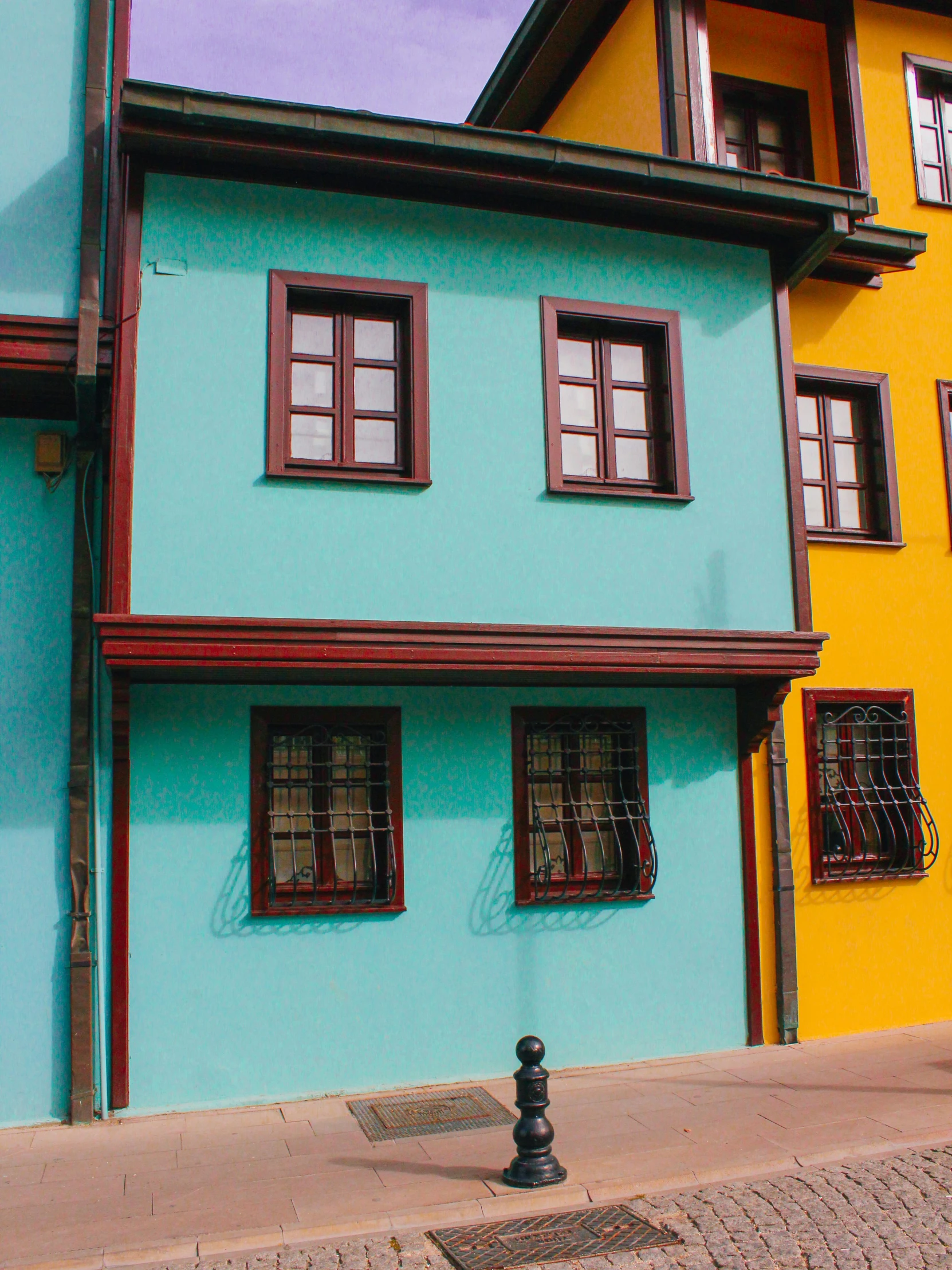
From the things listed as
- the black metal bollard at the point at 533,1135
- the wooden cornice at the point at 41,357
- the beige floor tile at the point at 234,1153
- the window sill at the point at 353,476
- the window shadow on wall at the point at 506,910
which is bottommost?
the beige floor tile at the point at 234,1153

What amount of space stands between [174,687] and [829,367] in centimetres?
608

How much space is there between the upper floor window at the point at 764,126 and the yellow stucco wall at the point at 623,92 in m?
0.62

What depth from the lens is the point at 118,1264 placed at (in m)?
4.66

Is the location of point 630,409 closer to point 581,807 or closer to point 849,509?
point 849,509

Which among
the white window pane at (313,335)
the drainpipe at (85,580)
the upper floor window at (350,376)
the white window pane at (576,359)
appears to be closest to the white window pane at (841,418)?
the white window pane at (576,359)

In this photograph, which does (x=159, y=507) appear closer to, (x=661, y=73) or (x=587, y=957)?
(x=587, y=957)

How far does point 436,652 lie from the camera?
6.98 m

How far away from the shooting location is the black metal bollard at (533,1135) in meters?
5.38

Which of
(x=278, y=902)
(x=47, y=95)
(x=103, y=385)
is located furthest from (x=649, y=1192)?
(x=47, y=95)

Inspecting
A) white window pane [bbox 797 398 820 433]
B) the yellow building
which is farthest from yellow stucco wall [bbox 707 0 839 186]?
white window pane [bbox 797 398 820 433]

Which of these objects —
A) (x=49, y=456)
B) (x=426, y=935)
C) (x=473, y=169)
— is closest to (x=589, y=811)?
(x=426, y=935)

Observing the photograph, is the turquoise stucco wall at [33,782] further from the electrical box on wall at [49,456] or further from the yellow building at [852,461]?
the yellow building at [852,461]

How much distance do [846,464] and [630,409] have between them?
2.49 meters

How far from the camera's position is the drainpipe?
6586mm
